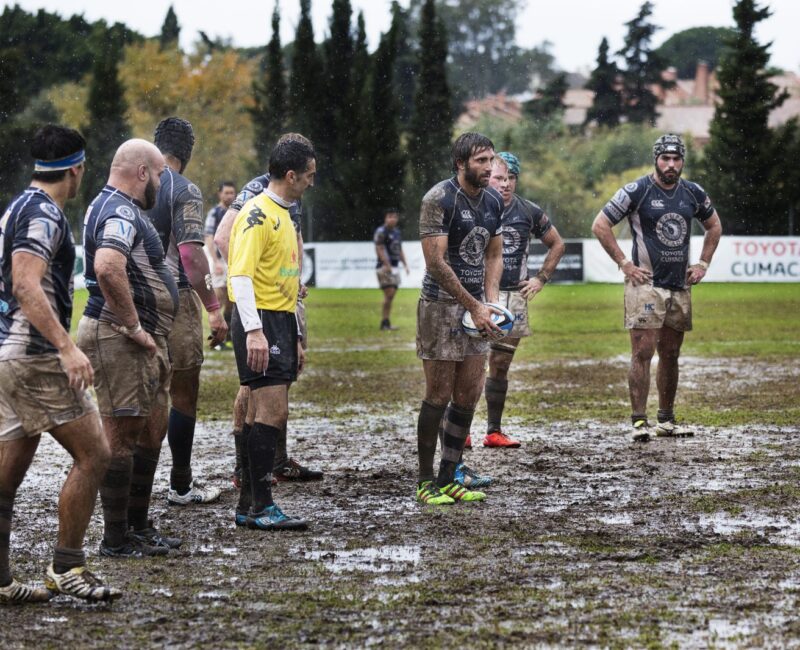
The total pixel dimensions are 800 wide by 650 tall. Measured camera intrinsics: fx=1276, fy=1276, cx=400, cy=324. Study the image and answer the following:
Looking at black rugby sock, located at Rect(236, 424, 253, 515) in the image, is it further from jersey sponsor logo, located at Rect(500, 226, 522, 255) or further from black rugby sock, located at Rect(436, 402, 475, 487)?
jersey sponsor logo, located at Rect(500, 226, 522, 255)

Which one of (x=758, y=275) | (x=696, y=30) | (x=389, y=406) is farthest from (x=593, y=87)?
(x=389, y=406)

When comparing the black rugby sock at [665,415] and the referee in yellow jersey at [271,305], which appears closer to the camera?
the referee in yellow jersey at [271,305]

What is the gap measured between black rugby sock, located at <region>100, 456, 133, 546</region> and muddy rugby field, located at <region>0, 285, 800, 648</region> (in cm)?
17

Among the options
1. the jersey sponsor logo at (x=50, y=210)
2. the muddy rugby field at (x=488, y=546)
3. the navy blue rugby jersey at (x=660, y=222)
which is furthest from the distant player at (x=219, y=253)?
the jersey sponsor logo at (x=50, y=210)

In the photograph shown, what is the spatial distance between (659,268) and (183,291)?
4.38 meters

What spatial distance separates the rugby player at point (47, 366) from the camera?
5.24m

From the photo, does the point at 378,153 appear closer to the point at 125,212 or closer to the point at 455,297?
the point at 455,297

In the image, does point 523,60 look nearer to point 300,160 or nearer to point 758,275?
point 758,275

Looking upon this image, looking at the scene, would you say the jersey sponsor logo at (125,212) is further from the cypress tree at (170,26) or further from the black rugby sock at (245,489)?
the cypress tree at (170,26)

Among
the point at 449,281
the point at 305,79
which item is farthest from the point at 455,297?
the point at 305,79

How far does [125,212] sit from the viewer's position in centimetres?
623

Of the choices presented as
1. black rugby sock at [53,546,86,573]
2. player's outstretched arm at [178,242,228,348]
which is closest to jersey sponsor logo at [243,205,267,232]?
player's outstretched arm at [178,242,228,348]

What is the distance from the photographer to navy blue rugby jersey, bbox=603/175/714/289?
34.3 feet

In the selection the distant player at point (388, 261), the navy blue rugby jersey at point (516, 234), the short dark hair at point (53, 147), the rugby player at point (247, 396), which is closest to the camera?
the short dark hair at point (53, 147)
